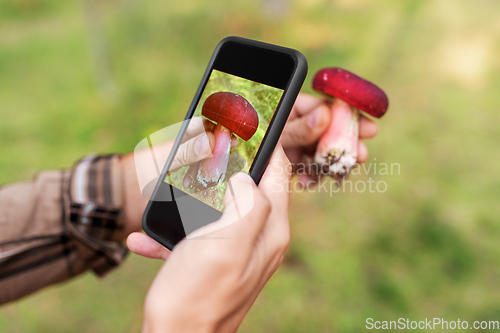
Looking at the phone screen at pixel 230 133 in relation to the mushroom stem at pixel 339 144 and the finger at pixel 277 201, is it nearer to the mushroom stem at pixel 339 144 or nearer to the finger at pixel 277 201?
the finger at pixel 277 201

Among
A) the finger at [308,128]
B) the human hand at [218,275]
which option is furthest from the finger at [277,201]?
the finger at [308,128]

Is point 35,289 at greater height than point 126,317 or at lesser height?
greater

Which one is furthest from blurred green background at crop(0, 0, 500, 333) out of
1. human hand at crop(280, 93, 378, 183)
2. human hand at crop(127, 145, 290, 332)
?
human hand at crop(127, 145, 290, 332)

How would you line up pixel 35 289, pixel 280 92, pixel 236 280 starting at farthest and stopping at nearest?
pixel 35 289 < pixel 280 92 < pixel 236 280

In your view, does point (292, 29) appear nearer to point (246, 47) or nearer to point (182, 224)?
point (246, 47)

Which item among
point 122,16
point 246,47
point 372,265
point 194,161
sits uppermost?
point 122,16

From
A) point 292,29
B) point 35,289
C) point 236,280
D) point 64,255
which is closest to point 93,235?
point 64,255

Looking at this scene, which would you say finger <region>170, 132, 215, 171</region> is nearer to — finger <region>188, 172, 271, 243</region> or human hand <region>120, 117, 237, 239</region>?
human hand <region>120, 117, 237, 239</region>
